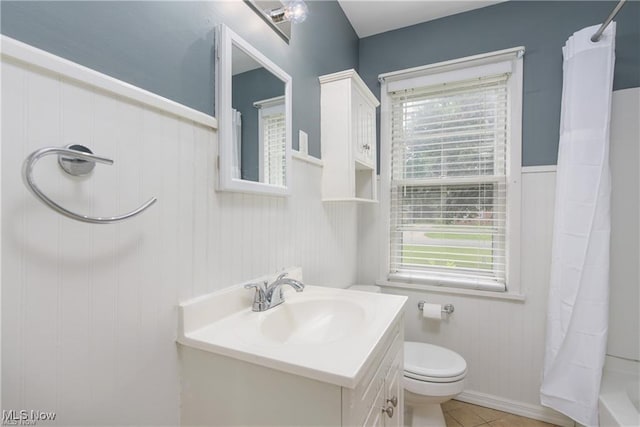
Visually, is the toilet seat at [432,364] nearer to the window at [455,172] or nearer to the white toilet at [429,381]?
the white toilet at [429,381]

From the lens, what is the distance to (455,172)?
1980 millimetres

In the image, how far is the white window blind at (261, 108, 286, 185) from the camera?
1.15 meters

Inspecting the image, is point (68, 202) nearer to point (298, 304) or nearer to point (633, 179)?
point (298, 304)

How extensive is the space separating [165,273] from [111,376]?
0.25 m

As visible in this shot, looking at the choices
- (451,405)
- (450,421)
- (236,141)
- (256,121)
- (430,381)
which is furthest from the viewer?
(451,405)

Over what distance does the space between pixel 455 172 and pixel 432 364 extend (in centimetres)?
119

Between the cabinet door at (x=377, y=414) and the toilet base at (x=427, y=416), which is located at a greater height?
the cabinet door at (x=377, y=414)

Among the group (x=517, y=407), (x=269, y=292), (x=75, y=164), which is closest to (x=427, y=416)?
(x=517, y=407)

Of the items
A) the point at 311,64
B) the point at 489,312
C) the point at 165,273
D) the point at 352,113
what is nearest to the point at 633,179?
the point at 489,312

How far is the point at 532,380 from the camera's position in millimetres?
1770

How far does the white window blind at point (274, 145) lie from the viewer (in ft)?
3.78

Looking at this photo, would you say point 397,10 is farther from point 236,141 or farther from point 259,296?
point 259,296

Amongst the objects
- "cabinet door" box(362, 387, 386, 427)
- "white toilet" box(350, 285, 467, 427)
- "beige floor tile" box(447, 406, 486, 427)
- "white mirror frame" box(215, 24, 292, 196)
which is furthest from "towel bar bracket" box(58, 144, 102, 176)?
"beige floor tile" box(447, 406, 486, 427)

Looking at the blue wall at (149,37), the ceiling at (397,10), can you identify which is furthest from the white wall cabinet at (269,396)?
the ceiling at (397,10)
